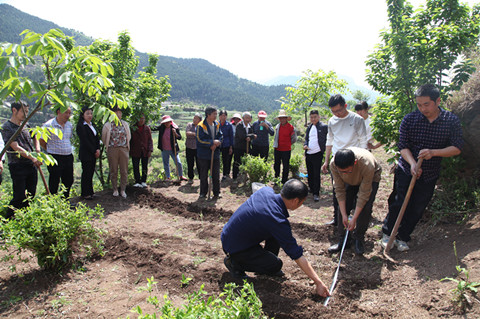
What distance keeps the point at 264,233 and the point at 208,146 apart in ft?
12.7

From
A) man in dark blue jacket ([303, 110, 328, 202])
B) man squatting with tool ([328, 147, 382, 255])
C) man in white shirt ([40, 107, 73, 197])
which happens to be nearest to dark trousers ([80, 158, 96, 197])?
man in white shirt ([40, 107, 73, 197])

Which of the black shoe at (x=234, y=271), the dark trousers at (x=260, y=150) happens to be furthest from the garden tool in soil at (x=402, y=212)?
the dark trousers at (x=260, y=150)

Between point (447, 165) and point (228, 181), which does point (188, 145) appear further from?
point (447, 165)

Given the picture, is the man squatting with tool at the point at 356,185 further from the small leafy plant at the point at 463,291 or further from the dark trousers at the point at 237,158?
the dark trousers at the point at 237,158

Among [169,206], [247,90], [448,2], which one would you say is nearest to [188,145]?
[169,206]

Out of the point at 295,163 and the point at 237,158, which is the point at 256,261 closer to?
the point at 295,163

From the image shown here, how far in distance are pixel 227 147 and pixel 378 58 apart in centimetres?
449

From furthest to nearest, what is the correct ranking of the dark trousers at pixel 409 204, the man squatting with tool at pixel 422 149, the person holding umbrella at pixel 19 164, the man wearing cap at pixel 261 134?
the man wearing cap at pixel 261 134, the person holding umbrella at pixel 19 164, the dark trousers at pixel 409 204, the man squatting with tool at pixel 422 149

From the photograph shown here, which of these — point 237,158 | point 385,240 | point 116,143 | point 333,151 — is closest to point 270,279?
point 385,240

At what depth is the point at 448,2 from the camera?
440cm

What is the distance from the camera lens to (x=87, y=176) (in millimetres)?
6477

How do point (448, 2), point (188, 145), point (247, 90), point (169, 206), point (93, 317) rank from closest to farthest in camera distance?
point (93, 317) < point (448, 2) < point (169, 206) < point (188, 145) < point (247, 90)

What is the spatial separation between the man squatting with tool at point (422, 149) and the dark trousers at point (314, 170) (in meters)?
2.28

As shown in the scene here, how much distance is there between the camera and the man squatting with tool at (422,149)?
3.53 meters
